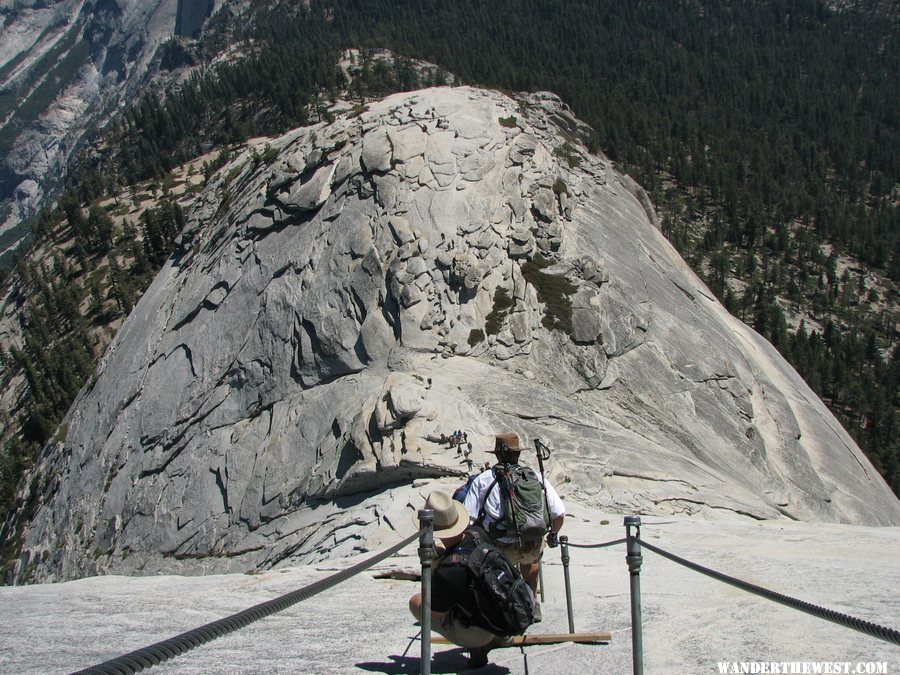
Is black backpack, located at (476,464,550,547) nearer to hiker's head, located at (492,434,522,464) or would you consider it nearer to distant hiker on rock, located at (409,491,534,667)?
hiker's head, located at (492,434,522,464)

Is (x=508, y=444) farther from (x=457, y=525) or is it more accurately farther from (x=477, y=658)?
(x=477, y=658)

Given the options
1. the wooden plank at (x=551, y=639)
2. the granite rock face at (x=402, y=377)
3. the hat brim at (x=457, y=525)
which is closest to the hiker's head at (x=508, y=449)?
the hat brim at (x=457, y=525)

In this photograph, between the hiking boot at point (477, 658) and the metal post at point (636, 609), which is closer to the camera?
the metal post at point (636, 609)

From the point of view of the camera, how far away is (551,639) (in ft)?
24.3

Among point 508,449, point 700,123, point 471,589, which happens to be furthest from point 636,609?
point 700,123

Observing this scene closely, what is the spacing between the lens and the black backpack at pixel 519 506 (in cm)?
711

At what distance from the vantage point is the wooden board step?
23.2 feet

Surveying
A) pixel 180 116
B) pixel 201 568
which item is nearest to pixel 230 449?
pixel 201 568

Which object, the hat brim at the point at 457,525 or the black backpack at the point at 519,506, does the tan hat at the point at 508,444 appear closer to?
the black backpack at the point at 519,506

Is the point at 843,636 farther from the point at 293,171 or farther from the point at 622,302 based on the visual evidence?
the point at 293,171

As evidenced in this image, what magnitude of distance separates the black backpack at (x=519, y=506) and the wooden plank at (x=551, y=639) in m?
0.97

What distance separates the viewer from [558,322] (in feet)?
90.2

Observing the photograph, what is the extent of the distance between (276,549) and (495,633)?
53.4ft

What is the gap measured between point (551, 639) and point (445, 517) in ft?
7.46
